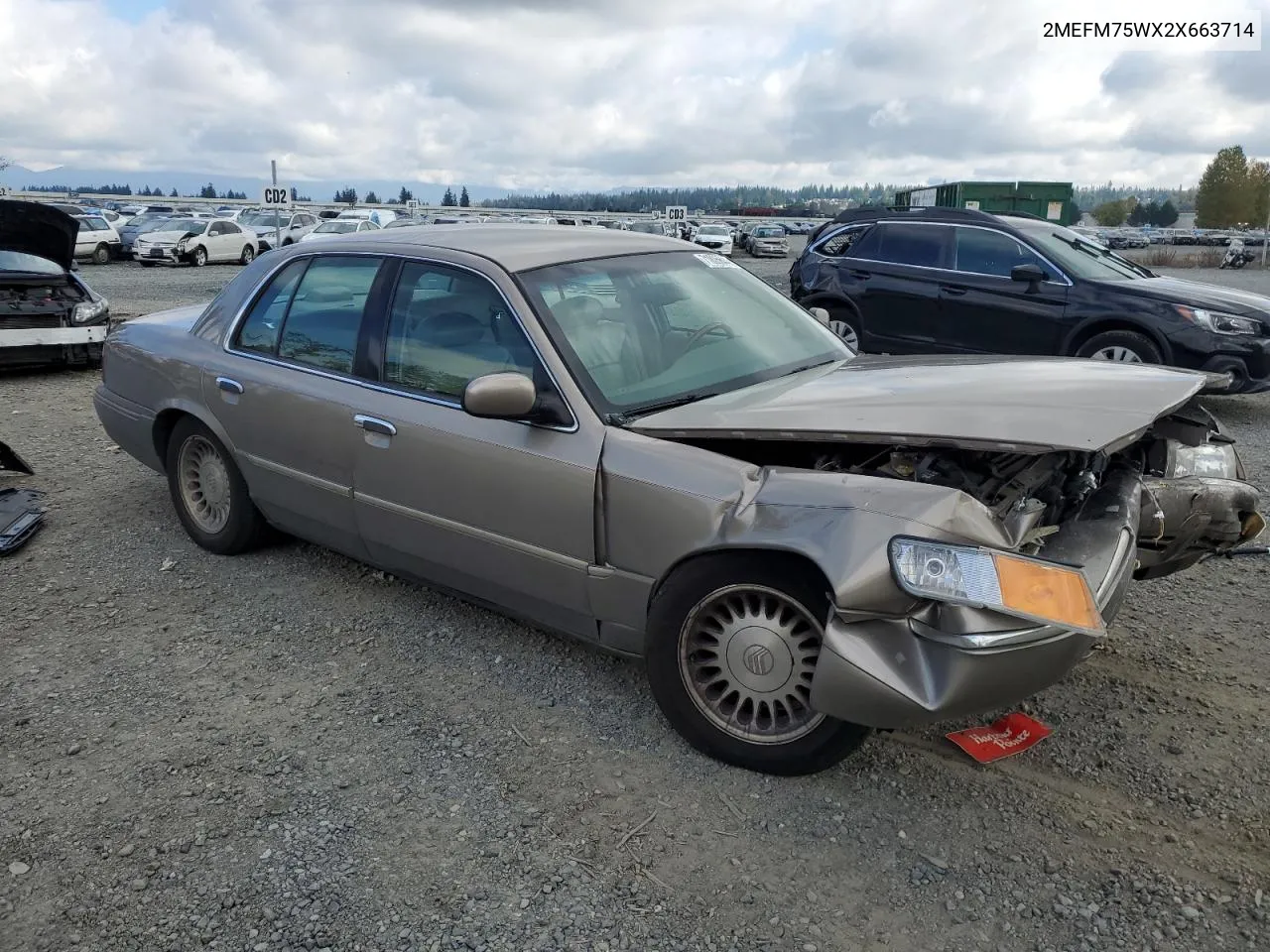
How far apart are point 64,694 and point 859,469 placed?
9.58ft

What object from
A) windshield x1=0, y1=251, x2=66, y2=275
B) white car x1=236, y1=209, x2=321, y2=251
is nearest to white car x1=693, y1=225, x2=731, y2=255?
white car x1=236, y1=209, x2=321, y2=251

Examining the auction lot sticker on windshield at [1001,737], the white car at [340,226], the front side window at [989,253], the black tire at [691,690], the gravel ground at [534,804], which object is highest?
the white car at [340,226]

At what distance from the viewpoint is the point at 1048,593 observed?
2.55m

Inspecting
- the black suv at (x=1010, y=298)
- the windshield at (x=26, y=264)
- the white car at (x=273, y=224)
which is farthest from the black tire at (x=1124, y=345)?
the white car at (x=273, y=224)

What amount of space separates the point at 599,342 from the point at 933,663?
160 cm

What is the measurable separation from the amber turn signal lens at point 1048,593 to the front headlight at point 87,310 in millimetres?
9795

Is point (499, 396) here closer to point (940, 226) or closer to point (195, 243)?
point (940, 226)

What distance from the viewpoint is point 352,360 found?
3895mm

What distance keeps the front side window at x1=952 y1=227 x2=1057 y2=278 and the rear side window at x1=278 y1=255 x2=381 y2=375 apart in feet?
21.7

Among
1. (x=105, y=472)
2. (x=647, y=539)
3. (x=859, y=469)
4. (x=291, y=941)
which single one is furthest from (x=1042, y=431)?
(x=105, y=472)

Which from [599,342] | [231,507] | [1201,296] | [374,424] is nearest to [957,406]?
[599,342]

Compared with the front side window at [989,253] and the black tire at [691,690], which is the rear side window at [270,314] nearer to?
the black tire at [691,690]

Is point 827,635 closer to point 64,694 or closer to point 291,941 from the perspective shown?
point 291,941

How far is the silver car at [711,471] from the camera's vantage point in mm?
2604
